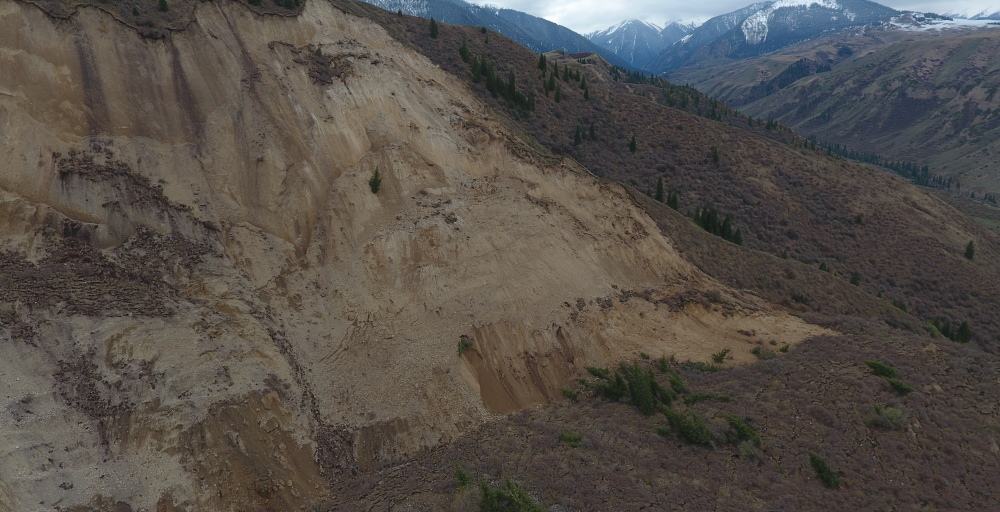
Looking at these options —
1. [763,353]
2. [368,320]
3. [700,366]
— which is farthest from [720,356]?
[368,320]

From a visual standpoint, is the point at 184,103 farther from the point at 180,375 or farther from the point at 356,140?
the point at 180,375

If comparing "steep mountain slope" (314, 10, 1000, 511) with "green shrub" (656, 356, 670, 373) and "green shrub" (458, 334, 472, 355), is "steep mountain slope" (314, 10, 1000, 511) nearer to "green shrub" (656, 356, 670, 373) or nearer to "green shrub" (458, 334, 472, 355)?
"green shrub" (656, 356, 670, 373)

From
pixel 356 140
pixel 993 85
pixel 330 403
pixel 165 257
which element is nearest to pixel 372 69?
pixel 356 140

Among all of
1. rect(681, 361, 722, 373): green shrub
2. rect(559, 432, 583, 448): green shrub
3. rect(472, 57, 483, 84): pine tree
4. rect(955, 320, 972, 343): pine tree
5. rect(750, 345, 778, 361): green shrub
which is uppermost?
rect(472, 57, 483, 84): pine tree

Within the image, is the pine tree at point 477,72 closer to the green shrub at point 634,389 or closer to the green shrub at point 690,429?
the green shrub at point 634,389

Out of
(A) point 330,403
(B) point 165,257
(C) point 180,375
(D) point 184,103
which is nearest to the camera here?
(C) point 180,375

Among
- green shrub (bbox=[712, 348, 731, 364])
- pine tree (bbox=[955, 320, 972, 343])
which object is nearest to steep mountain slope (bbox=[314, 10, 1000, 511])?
green shrub (bbox=[712, 348, 731, 364])
